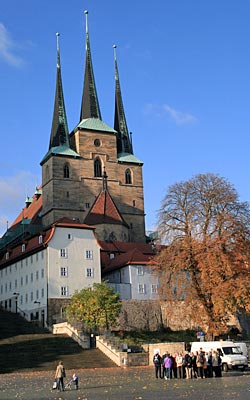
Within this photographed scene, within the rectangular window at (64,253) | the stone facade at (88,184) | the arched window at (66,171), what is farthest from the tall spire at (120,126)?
the rectangular window at (64,253)

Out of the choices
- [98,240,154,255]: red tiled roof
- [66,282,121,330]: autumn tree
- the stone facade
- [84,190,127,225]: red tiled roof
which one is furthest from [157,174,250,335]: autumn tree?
the stone facade

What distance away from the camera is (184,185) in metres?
50.5

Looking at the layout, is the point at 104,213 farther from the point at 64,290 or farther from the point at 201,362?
the point at 201,362

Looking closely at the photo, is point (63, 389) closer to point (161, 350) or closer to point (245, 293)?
point (161, 350)

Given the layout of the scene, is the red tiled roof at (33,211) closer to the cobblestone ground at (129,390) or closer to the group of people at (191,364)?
the group of people at (191,364)

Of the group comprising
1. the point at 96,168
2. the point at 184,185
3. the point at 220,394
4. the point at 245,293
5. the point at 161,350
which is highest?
the point at 96,168

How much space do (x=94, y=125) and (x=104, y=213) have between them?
19022mm

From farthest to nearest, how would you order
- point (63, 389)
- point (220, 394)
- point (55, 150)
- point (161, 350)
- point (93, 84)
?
point (93, 84), point (55, 150), point (161, 350), point (63, 389), point (220, 394)

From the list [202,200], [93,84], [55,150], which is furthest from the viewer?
[93,84]

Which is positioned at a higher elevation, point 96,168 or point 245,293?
point 96,168

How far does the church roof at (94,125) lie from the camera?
10062 cm

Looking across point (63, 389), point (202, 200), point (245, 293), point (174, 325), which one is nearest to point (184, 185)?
point (202, 200)

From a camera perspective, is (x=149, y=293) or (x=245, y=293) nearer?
(x=245, y=293)

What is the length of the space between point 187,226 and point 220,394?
28860mm
